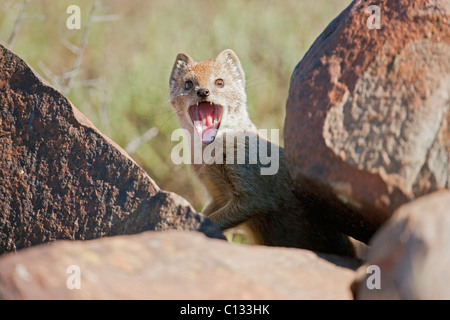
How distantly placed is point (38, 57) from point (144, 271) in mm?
Result: 7674

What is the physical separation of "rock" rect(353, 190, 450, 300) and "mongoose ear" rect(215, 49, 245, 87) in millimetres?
3066

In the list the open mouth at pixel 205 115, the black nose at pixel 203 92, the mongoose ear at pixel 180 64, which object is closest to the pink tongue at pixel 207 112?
the open mouth at pixel 205 115

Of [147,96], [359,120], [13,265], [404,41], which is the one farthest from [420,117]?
[147,96]

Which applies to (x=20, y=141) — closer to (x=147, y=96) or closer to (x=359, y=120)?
(x=359, y=120)

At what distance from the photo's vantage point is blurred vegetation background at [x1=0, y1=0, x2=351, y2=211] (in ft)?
23.7

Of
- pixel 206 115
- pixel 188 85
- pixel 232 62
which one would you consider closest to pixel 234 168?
pixel 206 115

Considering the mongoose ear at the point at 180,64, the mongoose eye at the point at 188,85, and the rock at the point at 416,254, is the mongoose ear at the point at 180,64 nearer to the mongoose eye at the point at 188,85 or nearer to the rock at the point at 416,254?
the mongoose eye at the point at 188,85

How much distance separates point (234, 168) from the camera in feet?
14.1

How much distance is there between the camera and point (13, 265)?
2.07m

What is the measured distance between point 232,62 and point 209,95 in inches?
23.8

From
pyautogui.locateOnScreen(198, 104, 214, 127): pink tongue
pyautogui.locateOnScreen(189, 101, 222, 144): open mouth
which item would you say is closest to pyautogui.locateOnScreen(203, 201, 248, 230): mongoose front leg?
pyautogui.locateOnScreen(189, 101, 222, 144): open mouth

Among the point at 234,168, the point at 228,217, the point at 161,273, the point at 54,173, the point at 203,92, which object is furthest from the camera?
the point at 203,92

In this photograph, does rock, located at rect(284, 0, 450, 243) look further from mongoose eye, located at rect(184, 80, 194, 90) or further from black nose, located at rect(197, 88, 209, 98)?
mongoose eye, located at rect(184, 80, 194, 90)

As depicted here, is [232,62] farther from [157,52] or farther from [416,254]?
[157,52]
